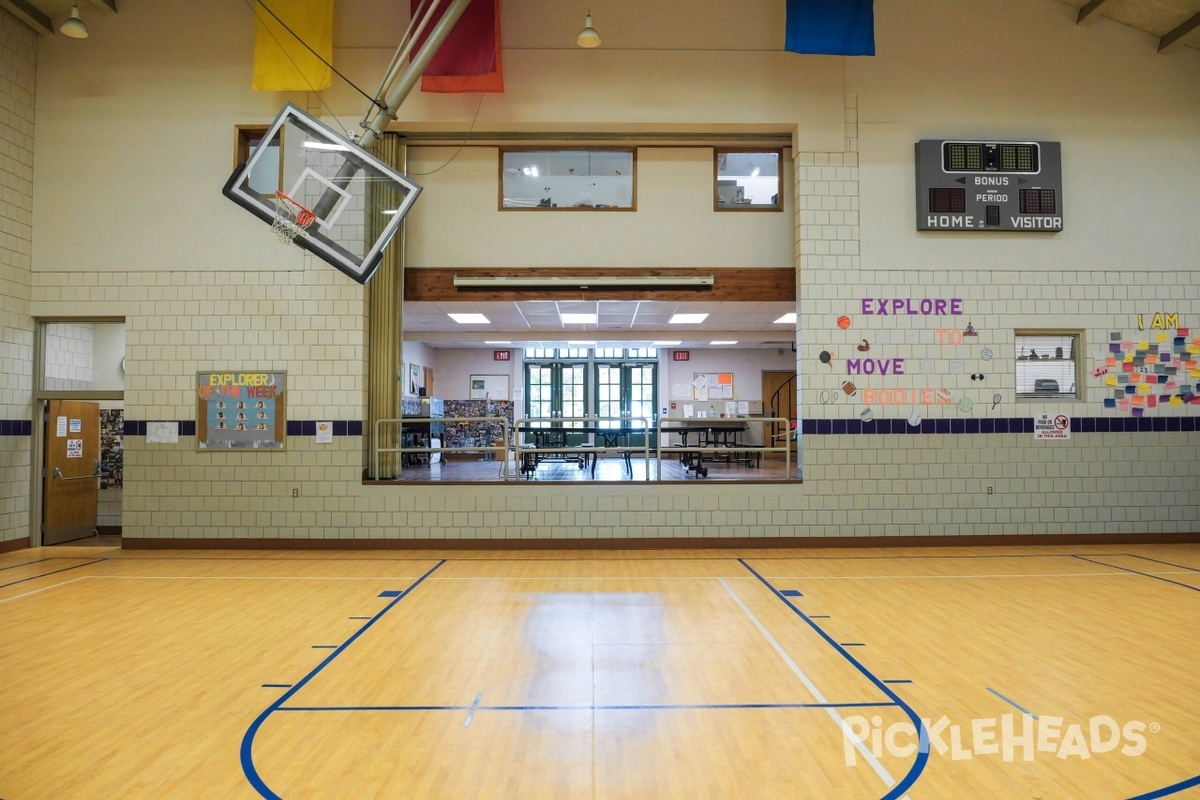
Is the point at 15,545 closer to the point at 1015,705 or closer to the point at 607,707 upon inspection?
the point at 607,707

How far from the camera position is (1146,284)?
8.62m

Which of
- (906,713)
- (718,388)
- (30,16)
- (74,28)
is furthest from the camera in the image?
(718,388)

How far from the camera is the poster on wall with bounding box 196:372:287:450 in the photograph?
8.34m

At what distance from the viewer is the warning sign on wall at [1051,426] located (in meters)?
8.48

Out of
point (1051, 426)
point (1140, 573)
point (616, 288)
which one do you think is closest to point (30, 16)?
point (616, 288)

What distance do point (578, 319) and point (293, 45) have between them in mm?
6551

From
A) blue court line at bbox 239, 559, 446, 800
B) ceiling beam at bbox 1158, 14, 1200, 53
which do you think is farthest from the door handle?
ceiling beam at bbox 1158, 14, 1200, 53

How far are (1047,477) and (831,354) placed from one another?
3.05m

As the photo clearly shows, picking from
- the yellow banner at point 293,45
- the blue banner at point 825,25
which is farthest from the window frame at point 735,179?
the yellow banner at point 293,45

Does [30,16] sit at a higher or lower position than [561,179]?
higher

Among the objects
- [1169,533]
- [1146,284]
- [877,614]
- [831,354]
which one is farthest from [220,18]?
[1169,533]

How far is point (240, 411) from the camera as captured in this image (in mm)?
8344

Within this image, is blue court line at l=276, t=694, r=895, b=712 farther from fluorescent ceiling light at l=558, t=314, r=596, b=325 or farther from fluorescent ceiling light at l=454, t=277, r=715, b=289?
fluorescent ceiling light at l=558, t=314, r=596, b=325

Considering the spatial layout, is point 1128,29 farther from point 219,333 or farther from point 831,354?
point 219,333
